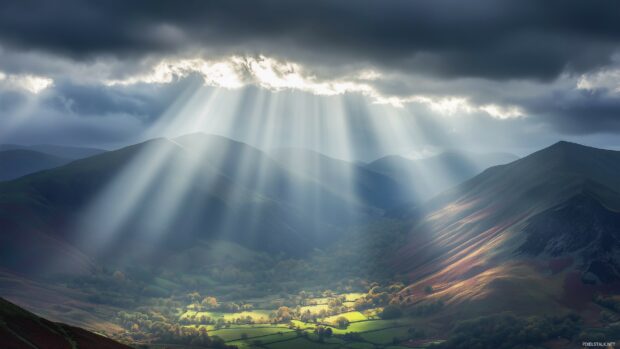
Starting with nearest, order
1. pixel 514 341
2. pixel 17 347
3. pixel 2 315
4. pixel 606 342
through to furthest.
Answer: pixel 17 347
pixel 2 315
pixel 606 342
pixel 514 341

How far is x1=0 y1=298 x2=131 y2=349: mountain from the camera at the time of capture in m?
93.4

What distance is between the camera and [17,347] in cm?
9062

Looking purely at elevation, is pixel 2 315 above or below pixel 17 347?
above

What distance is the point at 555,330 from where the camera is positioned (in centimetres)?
19975

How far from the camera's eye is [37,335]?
325 ft

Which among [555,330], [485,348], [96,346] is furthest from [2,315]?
[555,330]

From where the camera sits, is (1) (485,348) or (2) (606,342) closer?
(2) (606,342)

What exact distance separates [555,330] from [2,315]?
613 ft

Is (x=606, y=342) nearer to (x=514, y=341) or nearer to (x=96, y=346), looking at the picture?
(x=514, y=341)

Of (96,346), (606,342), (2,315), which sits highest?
(2,315)

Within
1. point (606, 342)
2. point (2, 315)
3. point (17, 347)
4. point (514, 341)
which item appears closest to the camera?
point (17, 347)

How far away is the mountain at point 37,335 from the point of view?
307 feet

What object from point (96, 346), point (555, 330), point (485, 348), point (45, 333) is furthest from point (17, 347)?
point (555, 330)

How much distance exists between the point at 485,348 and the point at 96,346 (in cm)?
14900
